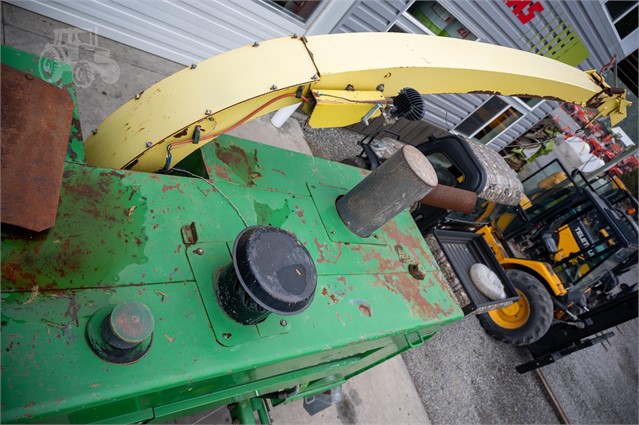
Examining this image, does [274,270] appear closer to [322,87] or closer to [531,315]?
[322,87]

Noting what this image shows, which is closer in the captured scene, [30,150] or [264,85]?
[30,150]

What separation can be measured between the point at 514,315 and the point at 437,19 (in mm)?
4545

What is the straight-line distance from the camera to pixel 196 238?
5.32ft

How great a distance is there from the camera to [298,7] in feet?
15.4

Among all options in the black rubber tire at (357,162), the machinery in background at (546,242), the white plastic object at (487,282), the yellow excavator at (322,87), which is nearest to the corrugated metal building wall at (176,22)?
the black rubber tire at (357,162)

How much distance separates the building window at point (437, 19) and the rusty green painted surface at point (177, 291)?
4299mm

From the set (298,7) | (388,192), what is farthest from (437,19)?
(388,192)

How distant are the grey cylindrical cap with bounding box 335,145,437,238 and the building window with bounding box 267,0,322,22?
3297 millimetres

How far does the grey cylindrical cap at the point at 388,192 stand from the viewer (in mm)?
2068

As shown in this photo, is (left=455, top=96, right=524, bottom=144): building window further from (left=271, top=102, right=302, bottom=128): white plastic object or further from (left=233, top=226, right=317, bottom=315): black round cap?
(left=233, top=226, right=317, bottom=315): black round cap

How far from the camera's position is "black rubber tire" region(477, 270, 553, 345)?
528 cm

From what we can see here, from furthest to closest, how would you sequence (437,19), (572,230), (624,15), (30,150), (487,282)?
(624,15) < (572,230) < (437,19) < (487,282) < (30,150)

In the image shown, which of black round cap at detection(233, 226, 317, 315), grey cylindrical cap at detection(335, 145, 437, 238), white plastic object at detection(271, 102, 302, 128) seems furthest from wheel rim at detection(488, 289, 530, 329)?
black round cap at detection(233, 226, 317, 315)

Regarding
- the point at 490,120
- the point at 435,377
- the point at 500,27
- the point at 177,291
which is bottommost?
the point at 435,377
